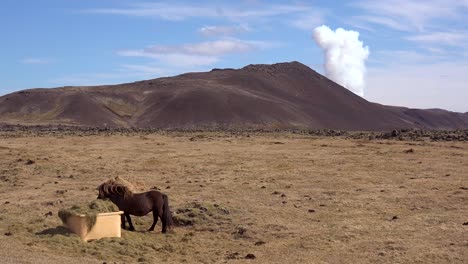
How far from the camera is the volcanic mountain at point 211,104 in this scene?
396ft

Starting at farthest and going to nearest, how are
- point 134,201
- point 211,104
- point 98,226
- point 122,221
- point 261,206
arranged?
point 211,104
point 261,206
point 122,221
point 134,201
point 98,226

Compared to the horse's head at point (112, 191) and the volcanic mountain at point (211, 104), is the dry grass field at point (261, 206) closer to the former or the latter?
the horse's head at point (112, 191)

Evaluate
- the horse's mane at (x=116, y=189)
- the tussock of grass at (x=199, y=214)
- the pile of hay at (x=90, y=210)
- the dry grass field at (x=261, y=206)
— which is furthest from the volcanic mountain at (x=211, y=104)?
the pile of hay at (x=90, y=210)

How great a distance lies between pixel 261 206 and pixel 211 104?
11138 centimetres

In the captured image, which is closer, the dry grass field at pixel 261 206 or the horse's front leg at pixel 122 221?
the dry grass field at pixel 261 206

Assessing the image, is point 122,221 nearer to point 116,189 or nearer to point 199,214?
point 116,189

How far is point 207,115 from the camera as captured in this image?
124m

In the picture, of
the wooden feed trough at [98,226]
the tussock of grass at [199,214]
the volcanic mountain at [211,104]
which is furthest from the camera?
the volcanic mountain at [211,104]

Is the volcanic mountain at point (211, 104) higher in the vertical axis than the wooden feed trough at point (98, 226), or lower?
higher

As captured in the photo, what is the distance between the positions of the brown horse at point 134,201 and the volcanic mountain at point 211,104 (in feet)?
316

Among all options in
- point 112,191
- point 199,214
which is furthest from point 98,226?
point 199,214

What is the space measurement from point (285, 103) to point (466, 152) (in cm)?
10600

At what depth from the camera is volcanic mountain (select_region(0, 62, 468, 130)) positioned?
12056cm

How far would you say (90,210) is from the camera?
14578mm
